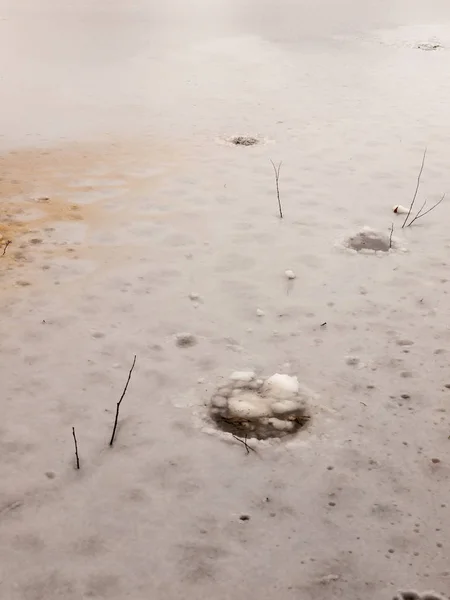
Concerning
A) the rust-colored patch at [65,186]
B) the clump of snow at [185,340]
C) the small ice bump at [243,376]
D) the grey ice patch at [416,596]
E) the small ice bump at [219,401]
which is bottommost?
the clump of snow at [185,340]

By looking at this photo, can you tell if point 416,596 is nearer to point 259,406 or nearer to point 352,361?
point 259,406

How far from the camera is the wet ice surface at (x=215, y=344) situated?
2162 mm

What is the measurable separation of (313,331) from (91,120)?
4756 mm

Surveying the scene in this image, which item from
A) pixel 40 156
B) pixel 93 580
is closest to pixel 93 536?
pixel 93 580

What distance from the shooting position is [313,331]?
3.38 m

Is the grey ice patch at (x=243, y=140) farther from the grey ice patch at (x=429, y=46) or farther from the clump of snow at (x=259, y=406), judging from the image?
the grey ice patch at (x=429, y=46)

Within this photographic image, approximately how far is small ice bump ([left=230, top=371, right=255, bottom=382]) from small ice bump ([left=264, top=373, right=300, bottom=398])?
0.29 feet

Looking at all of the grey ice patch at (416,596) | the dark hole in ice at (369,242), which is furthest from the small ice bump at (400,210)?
the grey ice patch at (416,596)

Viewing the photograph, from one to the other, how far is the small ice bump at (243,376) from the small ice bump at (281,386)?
0.09 m

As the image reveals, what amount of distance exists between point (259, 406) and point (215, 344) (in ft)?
1.83

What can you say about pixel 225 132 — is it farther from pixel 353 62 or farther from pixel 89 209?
pixel 353 62

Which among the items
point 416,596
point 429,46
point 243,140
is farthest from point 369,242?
point 429,46

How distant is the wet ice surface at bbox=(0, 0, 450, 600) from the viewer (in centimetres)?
216

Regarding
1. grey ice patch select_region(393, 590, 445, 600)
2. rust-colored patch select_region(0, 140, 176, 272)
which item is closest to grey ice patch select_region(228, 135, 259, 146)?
rust-colored patch select_region(0, 140, 176, 272)
